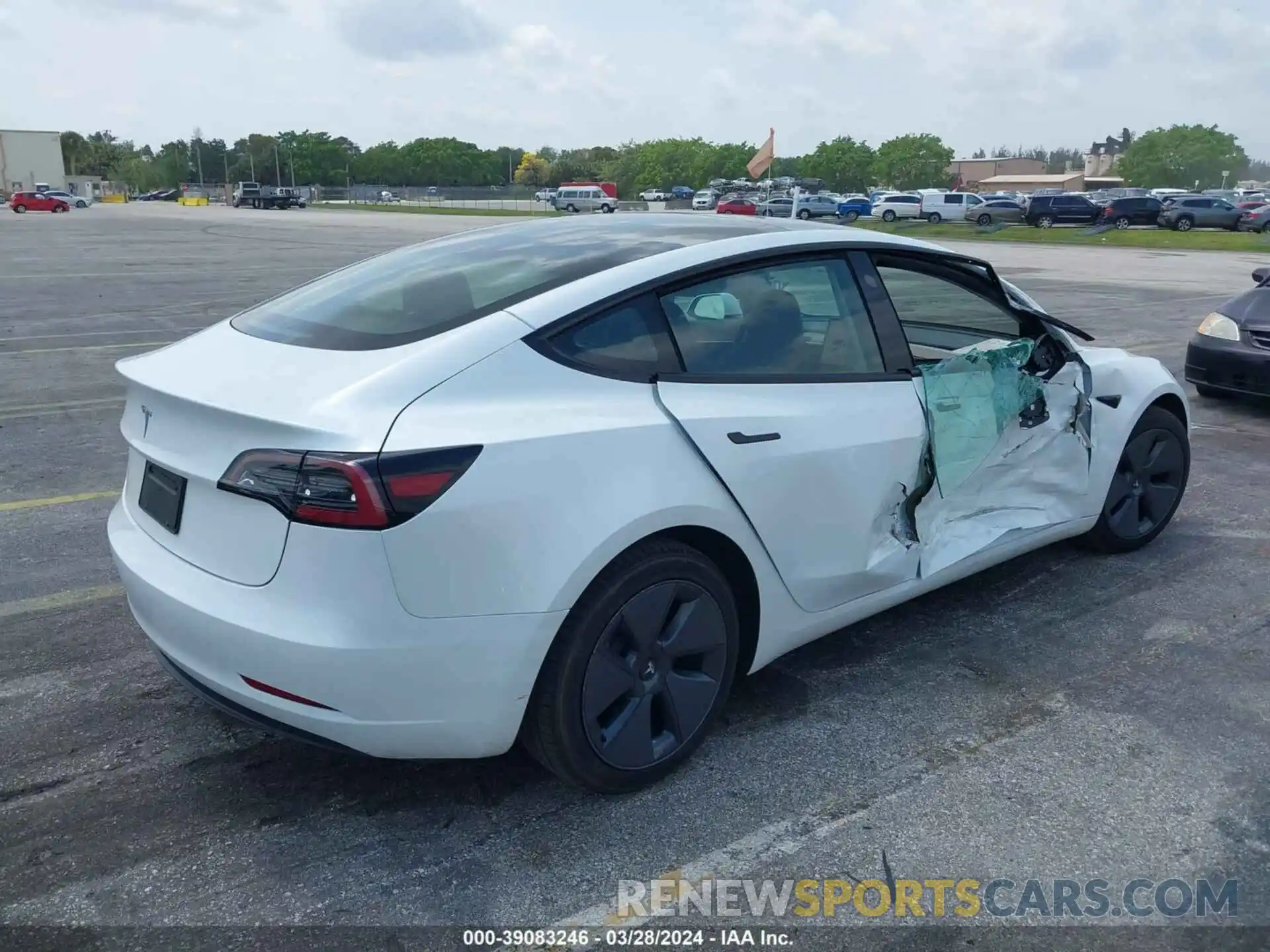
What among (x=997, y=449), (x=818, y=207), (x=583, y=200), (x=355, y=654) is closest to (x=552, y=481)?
(x=355, y=654)

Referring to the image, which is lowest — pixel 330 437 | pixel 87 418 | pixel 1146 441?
pixel 87 418

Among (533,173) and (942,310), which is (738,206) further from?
(533,173)

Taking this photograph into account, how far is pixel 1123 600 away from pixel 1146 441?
0.83 meters

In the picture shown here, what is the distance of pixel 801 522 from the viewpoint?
3.22 metres

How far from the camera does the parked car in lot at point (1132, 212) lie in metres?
47.0

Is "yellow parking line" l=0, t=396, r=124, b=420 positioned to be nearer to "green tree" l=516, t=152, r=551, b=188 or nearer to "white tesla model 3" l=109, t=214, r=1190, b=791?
"white tesla model 3" l=109, t=214, r=1190, b=791

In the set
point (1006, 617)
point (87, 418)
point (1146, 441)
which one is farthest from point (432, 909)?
point (87, 418)

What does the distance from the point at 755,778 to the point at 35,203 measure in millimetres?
81378

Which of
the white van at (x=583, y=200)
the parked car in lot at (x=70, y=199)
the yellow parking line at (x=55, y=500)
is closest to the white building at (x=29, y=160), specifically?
the parked car in lot at (x=70, y=199)

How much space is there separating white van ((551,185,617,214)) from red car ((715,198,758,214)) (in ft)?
34.6

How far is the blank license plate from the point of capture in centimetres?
280

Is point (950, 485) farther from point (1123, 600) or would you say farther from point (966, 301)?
point (1123, 600)

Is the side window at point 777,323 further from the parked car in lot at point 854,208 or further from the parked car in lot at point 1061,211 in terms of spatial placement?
the parked car in lot at point 854,208

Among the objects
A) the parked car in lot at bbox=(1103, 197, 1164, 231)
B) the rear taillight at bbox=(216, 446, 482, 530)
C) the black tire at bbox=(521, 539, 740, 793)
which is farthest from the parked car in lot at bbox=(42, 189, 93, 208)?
the black tire at bbox=(521, 539, 740, 793)
